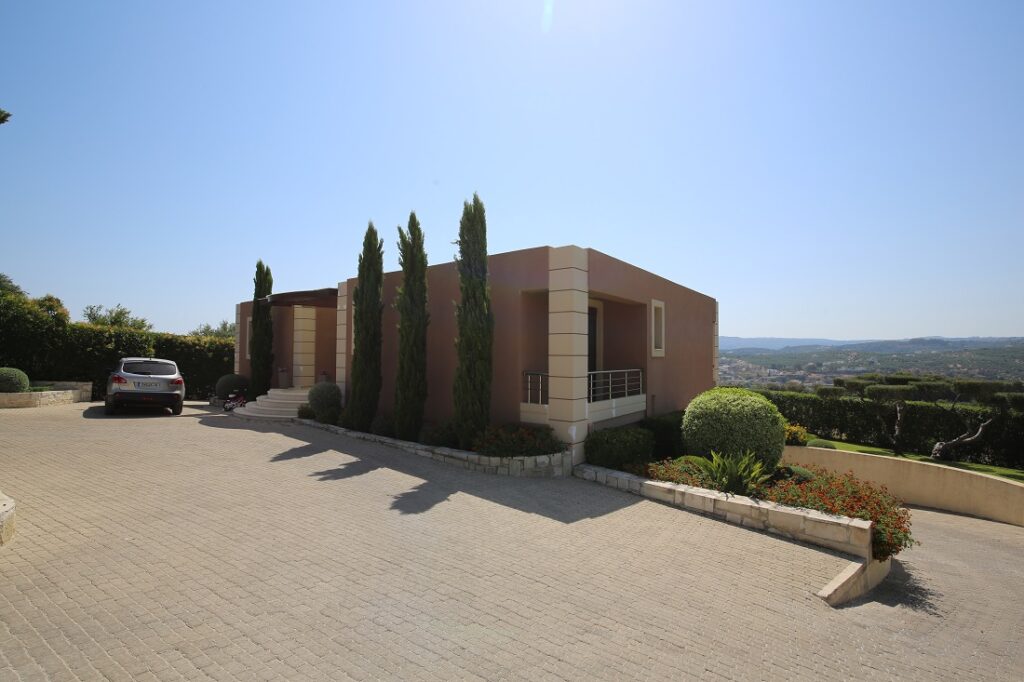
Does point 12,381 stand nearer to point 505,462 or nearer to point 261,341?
point 261,341

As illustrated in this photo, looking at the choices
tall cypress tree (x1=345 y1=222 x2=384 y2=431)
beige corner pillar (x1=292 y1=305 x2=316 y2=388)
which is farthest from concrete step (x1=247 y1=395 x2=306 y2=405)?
tall cypress tree (x1=345 y1=222 x2=384 y2=431)

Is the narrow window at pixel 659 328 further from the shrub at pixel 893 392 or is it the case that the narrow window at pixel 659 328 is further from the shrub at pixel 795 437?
the shrub at pixel 893 392

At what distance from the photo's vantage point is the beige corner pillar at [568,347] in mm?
9234

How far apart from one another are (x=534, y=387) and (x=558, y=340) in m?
1.48

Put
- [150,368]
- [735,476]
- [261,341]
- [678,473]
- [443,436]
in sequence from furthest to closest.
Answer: [261,341], [150,368], [443,436], [678,473], [735,476]

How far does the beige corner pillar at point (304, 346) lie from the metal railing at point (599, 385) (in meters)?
8.94

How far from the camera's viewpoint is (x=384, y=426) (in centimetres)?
1100

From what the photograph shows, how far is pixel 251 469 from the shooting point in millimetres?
7887

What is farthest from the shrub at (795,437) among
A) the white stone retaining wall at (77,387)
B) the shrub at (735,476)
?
the white stone retaining wall at (77,387)

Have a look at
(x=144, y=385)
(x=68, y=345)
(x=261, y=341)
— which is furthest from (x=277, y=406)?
(x=68, y=345)

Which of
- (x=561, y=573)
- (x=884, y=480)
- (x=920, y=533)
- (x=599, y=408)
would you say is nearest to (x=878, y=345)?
(x=884, y=480)

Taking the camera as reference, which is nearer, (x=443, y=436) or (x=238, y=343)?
(x=443, y=436)

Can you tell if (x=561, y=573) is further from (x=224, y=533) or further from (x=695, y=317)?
(x=695, y=317)

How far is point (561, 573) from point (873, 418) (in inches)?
674
